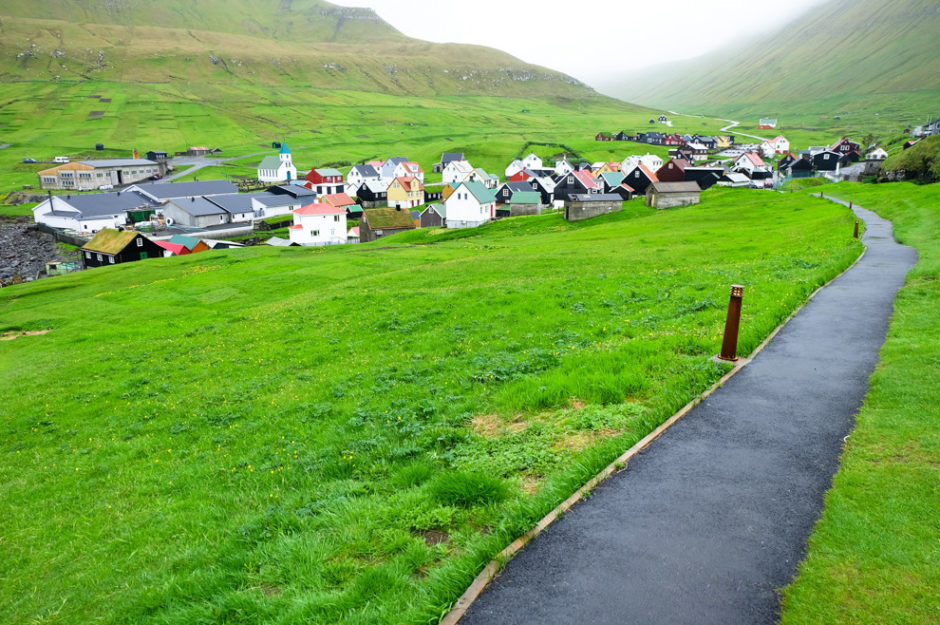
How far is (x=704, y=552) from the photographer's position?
21.7ft

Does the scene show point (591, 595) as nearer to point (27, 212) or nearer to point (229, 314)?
point (229, 314)

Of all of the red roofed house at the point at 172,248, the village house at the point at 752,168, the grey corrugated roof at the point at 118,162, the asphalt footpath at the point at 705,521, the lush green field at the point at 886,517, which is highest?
the grey corrugated roof at the point at 118,162

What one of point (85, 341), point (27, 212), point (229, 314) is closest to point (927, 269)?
point (229, 314)

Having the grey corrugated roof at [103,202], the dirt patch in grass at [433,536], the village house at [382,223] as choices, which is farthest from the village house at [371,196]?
the dirt patch in grass at [433,536]

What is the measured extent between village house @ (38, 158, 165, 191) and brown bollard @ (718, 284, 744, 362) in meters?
180

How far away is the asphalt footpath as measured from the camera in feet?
19.5

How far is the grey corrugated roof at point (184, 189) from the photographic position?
120812 millimetres

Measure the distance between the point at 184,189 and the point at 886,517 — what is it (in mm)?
137872

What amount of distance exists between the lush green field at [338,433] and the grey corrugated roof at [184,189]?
103385 mm

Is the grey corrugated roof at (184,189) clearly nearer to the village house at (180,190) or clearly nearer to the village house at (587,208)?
the village house at (180,190)

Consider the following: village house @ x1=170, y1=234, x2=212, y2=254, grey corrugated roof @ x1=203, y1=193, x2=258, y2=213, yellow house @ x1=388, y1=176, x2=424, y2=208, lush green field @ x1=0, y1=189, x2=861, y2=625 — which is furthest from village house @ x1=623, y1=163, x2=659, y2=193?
grey corrugated roof @ x1=203, y1=193, x2=258, y2=213

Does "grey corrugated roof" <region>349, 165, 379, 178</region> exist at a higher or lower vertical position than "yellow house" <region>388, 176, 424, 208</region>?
higher

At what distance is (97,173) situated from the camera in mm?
156250

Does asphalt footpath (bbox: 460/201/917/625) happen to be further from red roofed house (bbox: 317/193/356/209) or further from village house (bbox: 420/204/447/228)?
red roofed house (bbox: 317/193/356/209)
